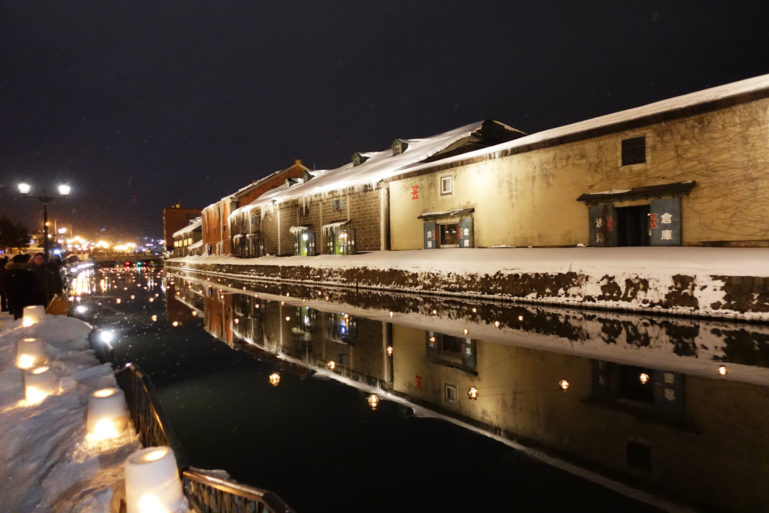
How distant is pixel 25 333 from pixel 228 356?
3827mm

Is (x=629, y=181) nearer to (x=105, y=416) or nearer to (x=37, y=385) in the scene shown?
(x=105, y=416)

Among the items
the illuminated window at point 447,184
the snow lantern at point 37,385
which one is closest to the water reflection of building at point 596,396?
the snow lantern at point 37,385

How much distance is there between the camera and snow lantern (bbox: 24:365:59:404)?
492cm

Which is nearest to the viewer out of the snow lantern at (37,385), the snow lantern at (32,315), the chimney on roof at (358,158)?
the snow lantern at (37,385)

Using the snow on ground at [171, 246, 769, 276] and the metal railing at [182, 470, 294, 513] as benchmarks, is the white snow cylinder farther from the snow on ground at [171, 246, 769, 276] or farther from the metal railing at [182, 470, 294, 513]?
the snow on ground at [171, 246, 769, 276]

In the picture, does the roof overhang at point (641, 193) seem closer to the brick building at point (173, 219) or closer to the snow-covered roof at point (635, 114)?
the snow-covered roof at point (635, 114)

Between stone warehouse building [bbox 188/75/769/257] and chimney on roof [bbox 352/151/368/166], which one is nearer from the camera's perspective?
stone warehouse building [bbox 188/75/769/257]

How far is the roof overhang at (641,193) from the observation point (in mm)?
14656

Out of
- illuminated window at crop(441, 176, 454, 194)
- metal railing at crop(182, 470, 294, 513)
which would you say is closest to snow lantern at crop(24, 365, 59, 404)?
metal railing at crop(182, 470, 294, 513)

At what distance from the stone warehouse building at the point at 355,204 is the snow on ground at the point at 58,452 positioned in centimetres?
2123

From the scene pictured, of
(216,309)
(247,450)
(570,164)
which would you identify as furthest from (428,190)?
(247,450)

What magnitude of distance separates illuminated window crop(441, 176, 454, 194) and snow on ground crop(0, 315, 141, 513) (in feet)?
61.6

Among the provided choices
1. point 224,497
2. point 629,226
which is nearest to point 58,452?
point 224,497

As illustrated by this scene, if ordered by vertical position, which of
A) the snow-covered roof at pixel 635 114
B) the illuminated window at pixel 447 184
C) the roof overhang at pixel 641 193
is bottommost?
the roof overhang at pixel 641 193
